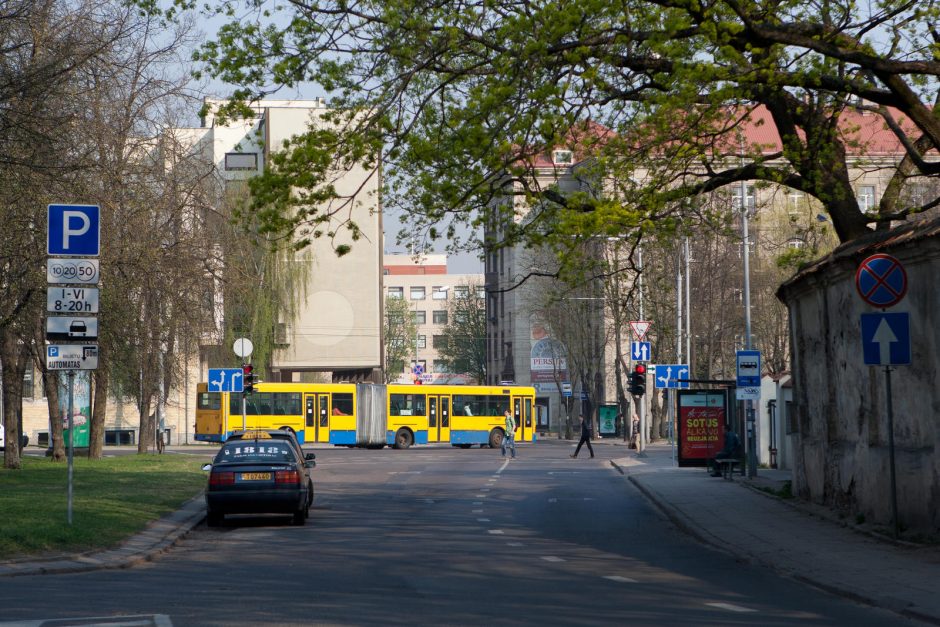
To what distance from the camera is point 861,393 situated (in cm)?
1862

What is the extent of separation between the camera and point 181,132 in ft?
119

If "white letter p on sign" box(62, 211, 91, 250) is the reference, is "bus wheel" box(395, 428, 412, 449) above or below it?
below

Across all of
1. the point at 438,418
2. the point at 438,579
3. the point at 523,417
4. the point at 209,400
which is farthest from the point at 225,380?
the point at 438,579

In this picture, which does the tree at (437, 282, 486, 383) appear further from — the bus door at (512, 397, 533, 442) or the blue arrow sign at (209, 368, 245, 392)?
the blue arrow sign at (209, 368, 245, 392)

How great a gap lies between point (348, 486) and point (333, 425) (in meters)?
26.5

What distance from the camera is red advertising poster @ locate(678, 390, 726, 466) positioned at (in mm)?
35156

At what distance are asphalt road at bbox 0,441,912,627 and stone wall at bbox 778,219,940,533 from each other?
2.68m

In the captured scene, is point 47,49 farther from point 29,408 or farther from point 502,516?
point 29,408

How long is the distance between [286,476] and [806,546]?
8051 millimetres

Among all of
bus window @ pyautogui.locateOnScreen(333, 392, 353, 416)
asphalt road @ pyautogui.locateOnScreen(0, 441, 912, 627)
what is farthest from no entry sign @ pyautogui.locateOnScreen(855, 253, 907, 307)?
bus window @ pyautogui.locateOnScreen(333, 392, 353, 416)

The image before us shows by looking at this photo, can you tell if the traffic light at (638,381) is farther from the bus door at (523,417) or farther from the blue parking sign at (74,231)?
the blue parking sign at (74,231)

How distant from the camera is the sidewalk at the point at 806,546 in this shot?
1157 centimetres

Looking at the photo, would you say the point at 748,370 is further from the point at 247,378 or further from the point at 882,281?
the point at 882,281

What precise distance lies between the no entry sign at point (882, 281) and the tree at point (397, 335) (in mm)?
113941
